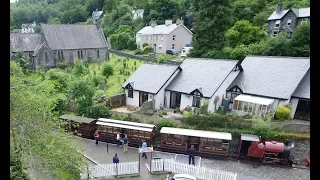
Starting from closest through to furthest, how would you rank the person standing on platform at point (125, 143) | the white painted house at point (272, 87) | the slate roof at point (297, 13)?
the person standing on platform at point (125, 143) < the white painted house at point (272, 87) < the slate roof at point (297, 13)

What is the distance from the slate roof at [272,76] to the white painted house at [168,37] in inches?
1113

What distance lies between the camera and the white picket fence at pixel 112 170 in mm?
15961

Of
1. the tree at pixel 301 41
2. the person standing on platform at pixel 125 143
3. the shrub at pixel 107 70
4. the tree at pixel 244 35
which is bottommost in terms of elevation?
the person standing on platform at pixel 125 143

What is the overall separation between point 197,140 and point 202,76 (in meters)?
8.40

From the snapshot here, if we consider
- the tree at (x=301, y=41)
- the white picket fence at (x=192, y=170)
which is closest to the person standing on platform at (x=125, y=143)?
the white picket fence at (x=192, y=170)

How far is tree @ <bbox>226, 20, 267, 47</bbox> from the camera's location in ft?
131

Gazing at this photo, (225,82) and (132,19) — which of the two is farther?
(132,19)

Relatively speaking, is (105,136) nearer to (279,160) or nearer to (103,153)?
(103,153)

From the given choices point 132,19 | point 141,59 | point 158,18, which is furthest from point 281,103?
point 132,19

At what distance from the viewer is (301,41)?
32.2 meters

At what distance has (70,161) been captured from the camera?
477 inches

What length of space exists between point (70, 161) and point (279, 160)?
49.8ft

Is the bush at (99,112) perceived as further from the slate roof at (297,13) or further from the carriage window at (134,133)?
the slate roof at (297,13)

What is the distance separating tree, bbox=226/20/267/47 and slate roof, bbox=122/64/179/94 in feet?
60.3
